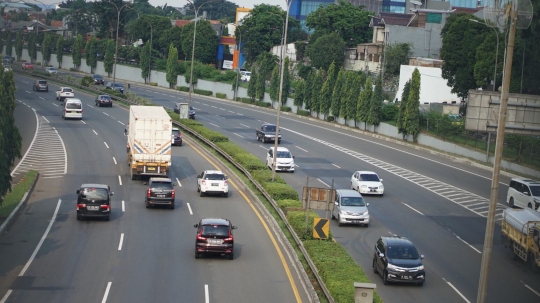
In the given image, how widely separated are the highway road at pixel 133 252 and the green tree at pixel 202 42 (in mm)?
89287

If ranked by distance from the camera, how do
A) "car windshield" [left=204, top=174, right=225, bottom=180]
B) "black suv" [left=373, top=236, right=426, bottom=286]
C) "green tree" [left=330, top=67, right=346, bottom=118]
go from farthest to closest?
"green tree" [left=330, top=67, right=346, bottom=118] < "car windshield" [left=204, top=174, right=225, bottom=180] < "black suv" [left=373, top=236, right=426, bottom=286]

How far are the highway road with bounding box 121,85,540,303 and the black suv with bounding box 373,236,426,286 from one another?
0.42m

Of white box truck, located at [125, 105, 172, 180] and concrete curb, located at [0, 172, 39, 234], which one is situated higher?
white box truck, located at [125, 105, 172, 180]

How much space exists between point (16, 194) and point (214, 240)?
14897mm

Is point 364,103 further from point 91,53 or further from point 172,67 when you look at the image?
point 91,53

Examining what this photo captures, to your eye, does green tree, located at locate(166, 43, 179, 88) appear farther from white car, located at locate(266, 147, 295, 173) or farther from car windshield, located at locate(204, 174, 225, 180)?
car windshield, located at locate(204, 174, 225, 180)

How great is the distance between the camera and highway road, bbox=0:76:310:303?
2480 cm

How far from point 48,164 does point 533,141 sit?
116 ft

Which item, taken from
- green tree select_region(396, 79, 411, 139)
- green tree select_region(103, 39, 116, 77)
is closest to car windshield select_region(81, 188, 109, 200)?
green tree select_region(396, 79, 411, 139)

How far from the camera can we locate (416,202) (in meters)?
42.8

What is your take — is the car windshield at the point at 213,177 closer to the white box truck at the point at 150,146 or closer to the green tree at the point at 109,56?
the white box truck at the point at 150,146

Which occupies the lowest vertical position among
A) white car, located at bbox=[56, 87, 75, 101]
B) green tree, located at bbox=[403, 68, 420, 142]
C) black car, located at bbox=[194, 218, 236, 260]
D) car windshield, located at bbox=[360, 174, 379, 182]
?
black car, located at bbox=[194, 218, 236, 260]

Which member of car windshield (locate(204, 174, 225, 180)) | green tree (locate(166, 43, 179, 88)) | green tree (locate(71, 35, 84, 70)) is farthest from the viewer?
green tree (locate(71, 35, 84, 70))

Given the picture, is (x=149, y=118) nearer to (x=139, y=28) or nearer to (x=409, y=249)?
(x=409, y=249)
